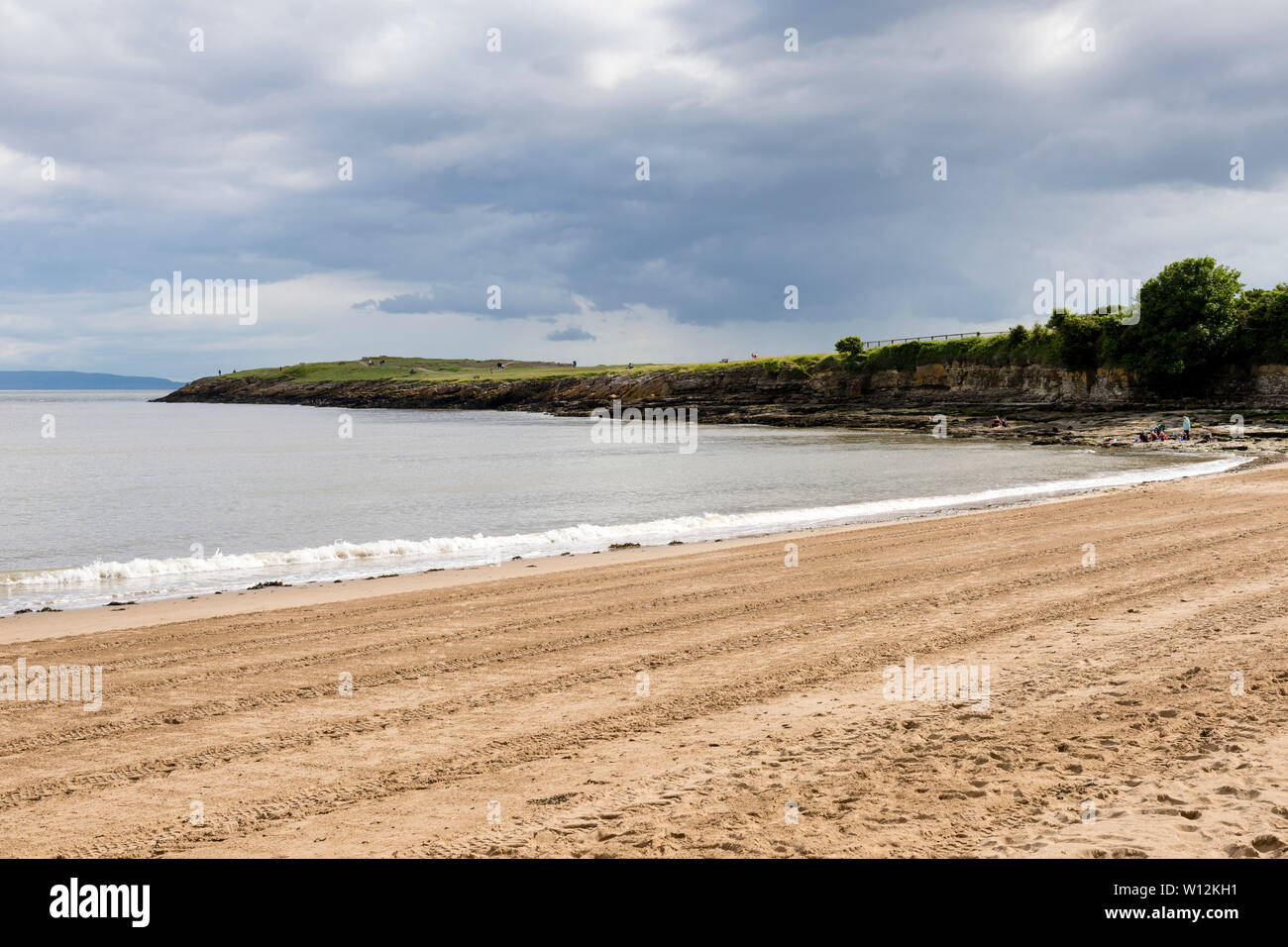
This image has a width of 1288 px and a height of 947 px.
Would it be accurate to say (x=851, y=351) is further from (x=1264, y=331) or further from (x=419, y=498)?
(x=419, y=498)

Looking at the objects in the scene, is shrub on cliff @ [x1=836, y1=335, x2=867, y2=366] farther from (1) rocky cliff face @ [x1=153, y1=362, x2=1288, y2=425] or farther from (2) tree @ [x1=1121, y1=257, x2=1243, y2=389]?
(2) tree @ [x1=1121, y1=257, x2=1243, y2=389]

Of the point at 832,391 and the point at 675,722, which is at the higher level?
the point at 832,391

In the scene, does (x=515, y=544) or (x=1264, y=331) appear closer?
(x=515, y=544)

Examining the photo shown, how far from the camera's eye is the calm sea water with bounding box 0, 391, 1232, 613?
17500mm

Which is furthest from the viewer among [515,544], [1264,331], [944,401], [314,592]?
[944,401]

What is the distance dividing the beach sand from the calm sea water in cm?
452

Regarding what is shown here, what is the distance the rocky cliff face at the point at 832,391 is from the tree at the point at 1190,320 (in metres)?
2.93

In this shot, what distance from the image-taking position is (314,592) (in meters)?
14.1

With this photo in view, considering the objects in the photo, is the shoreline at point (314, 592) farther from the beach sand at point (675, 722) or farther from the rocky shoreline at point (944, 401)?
the rocky shoreline at point (944, 401)

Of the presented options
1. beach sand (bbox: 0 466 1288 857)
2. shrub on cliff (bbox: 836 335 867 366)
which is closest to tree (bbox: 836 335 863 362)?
shrub on cliff (bbox: 836 335 867 366)

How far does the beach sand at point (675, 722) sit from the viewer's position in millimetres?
5297

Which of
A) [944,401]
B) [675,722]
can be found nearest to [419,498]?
[675,722]

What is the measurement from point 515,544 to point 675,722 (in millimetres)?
13071
